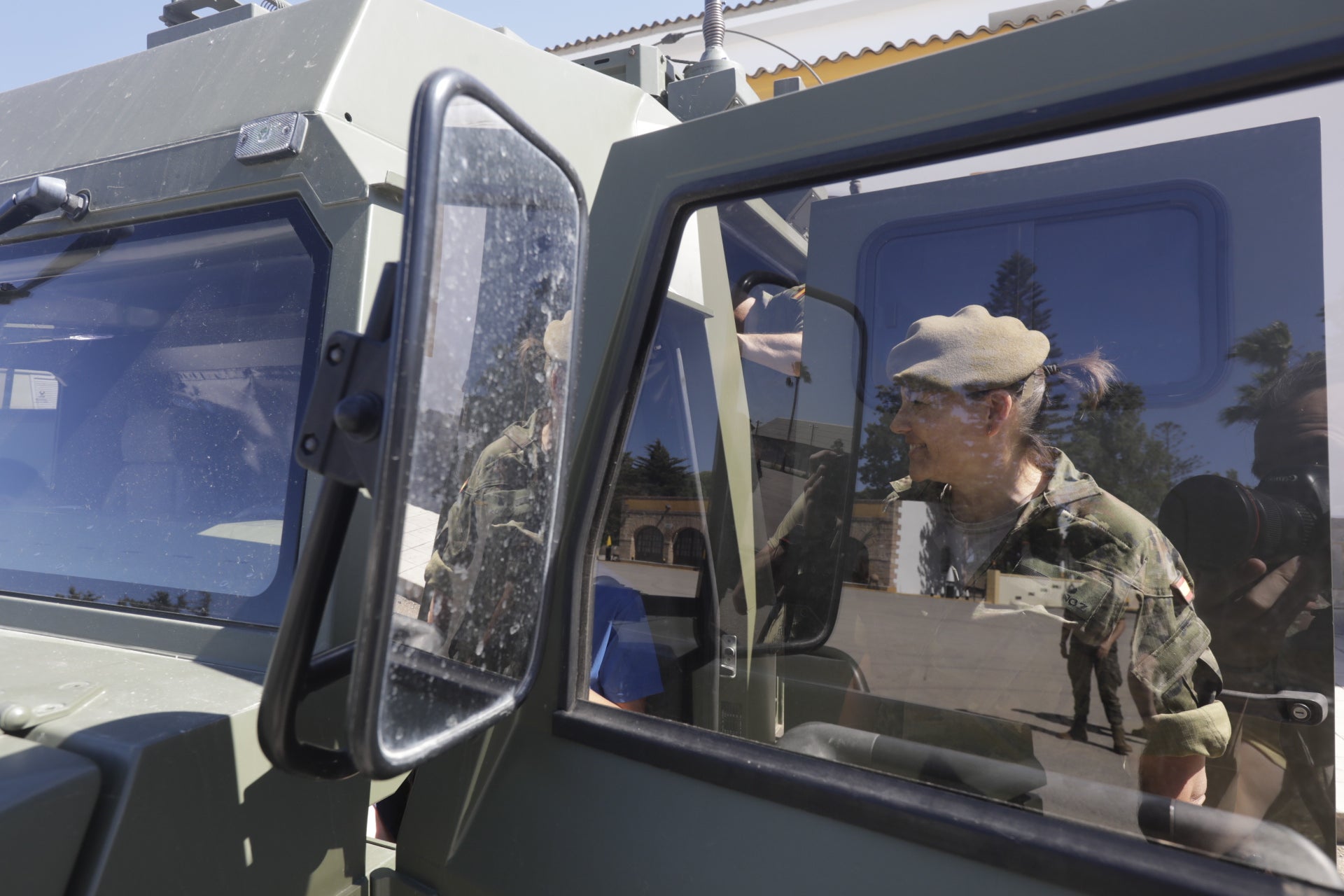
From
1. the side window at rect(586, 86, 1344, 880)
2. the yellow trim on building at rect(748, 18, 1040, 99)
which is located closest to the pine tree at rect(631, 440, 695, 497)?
the side window at rect(586, 86, 1344, 880)

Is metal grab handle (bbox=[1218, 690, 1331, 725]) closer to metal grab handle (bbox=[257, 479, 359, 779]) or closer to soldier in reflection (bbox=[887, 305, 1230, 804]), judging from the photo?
soldier in reflection (bbox=[887, 305, 1230, 804])

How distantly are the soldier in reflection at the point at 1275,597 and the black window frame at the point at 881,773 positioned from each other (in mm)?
372

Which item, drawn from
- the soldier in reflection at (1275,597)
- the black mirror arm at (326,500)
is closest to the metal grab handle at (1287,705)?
the soldier in reflection at (1275,597)

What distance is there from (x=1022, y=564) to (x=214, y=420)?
4.06ft

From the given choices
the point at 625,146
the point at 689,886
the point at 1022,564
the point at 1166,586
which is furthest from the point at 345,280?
the point at 1166,586

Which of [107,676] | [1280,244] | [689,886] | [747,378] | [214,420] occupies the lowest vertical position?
[689,886]

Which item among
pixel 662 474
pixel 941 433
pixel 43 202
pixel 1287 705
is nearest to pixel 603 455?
pixel 662 474

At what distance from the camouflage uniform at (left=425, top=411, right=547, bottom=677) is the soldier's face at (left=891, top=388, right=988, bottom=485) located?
1.87 feet

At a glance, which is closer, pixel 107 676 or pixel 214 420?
pixel 107 676

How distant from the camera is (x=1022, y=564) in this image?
119 cm

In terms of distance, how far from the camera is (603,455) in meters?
1.19

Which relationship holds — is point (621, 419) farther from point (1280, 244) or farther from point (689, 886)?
point (1280, 244)

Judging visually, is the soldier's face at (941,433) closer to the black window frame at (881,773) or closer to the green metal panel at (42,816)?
the black window frame at (881,773)

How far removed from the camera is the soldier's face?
4.11ft
